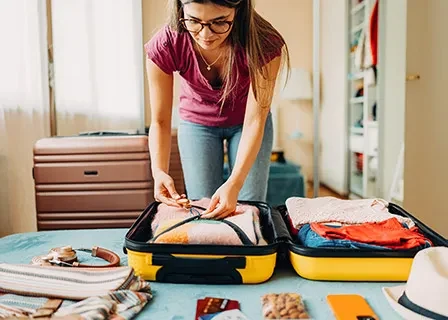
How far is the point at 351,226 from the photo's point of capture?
99 cm

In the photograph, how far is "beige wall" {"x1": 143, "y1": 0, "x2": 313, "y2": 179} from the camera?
2.79 meters

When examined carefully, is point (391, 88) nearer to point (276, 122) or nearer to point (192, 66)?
point (276, 122)

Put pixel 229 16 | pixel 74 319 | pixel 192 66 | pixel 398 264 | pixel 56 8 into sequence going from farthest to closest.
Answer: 1. pixel 56 8
2. pixel 192 66
3. pixel 229 16
4. pixel 398 264
5. pixel 74 319

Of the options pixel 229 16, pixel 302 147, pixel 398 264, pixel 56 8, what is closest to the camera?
pixel 398 264

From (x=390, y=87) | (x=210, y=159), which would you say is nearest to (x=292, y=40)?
(x=390, y=87)

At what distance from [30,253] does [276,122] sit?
8.66ft

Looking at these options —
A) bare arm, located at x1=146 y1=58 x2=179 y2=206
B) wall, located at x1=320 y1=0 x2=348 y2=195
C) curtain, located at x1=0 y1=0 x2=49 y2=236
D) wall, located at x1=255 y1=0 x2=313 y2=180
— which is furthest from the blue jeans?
wall, located at x1=320 y1=0 x2=348 y2=195

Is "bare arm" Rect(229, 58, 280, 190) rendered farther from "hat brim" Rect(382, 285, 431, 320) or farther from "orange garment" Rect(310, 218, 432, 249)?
"hat brim" Rect(382, 285, 431, 320)

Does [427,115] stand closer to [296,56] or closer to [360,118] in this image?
[296,56]

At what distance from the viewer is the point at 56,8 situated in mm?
2680

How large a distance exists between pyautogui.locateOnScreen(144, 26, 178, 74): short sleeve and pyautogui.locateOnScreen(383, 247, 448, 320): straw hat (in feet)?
2.59

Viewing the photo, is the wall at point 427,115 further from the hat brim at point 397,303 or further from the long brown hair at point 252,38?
the hat brim at point 397,303

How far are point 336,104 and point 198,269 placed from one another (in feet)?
10.3

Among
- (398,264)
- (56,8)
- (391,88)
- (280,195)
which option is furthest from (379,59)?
(398,264)
